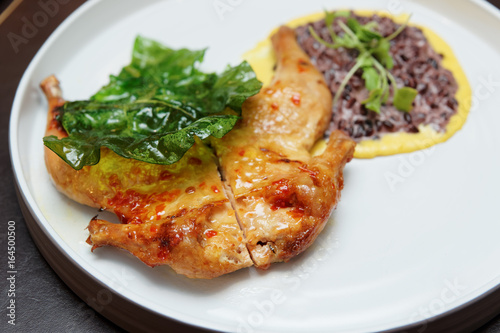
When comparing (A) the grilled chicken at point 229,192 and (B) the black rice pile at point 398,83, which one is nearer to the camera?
(A) the grilled chicken at point 229,192

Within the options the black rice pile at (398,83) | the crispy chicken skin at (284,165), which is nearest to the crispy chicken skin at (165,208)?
the crispy chicken skin at (284,165)

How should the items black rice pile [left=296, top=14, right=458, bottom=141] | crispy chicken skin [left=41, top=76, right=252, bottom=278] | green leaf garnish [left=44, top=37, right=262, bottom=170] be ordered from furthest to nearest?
black rice pile [left=296, top=14, right=458, bottom=141], green leaf garnish [left=44, top=37, right=262, bottom=170], crispy chicken skin [left=41, top=76, right=252, bottom=278]

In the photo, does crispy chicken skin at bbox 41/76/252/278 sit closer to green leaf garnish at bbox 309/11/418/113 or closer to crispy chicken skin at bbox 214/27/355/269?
crispy chicken skin at bbox 214/27/355/269

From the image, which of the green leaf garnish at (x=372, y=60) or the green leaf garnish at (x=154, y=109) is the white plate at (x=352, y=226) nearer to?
the green leaf garnish at (x=154, y=109)

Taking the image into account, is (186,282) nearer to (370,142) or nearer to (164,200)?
(164,200)

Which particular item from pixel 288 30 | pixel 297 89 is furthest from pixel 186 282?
pixel 288 30

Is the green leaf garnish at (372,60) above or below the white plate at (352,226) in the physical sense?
above

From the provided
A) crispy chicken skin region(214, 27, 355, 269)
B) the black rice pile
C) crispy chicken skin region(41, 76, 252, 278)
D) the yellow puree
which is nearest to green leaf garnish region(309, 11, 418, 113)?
the black rice pile
